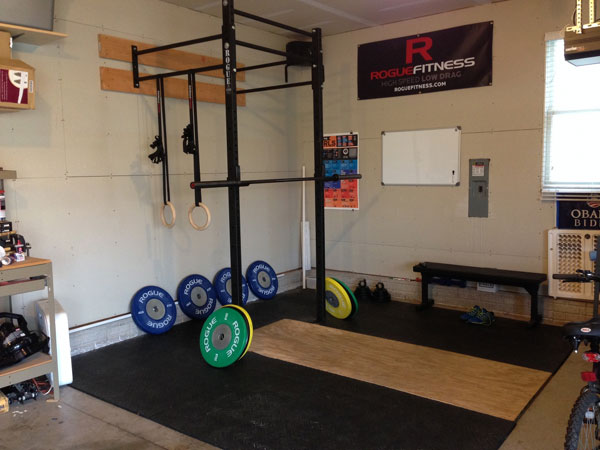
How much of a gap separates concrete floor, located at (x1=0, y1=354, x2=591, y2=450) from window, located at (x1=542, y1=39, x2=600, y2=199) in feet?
6.18

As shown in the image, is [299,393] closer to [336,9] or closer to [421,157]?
[421,157]

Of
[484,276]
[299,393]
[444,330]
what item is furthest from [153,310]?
[484,276]

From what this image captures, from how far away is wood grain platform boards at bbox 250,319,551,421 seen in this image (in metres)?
3.36

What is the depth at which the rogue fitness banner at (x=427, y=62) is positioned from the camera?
5035 mm

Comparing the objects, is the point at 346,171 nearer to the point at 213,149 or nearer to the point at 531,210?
the point at 213,149

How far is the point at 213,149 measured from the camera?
17.6 feet

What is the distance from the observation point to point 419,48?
5.39 m

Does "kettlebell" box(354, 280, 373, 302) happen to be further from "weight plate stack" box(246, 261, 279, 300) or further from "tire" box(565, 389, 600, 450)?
"tire" box(565, 389, 600, 450)

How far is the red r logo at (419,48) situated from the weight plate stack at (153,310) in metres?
3.46

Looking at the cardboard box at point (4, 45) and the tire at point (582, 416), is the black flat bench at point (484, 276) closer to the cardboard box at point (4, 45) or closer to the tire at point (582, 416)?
the tire at point (582, 416)

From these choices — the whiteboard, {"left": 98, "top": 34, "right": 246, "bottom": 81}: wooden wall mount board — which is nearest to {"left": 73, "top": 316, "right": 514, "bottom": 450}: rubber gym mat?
the whiteboard

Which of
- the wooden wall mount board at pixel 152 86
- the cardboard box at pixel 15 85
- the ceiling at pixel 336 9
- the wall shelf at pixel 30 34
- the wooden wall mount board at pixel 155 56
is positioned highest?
the ceiling at pixel 336 9

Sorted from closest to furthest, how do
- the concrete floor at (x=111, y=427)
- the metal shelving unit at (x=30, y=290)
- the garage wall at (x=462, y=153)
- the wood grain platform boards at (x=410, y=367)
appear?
the concrete floor at (x=111, y=427)
the metal shelving unit at (x=30, y=290)
the wood grain platform boards at (x=410, y=367)
the garage wall at (x=462, y=153)

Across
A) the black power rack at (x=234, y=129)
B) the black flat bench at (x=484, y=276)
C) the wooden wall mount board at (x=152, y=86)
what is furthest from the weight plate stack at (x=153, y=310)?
the black flat bench at (x=484, y=276)
